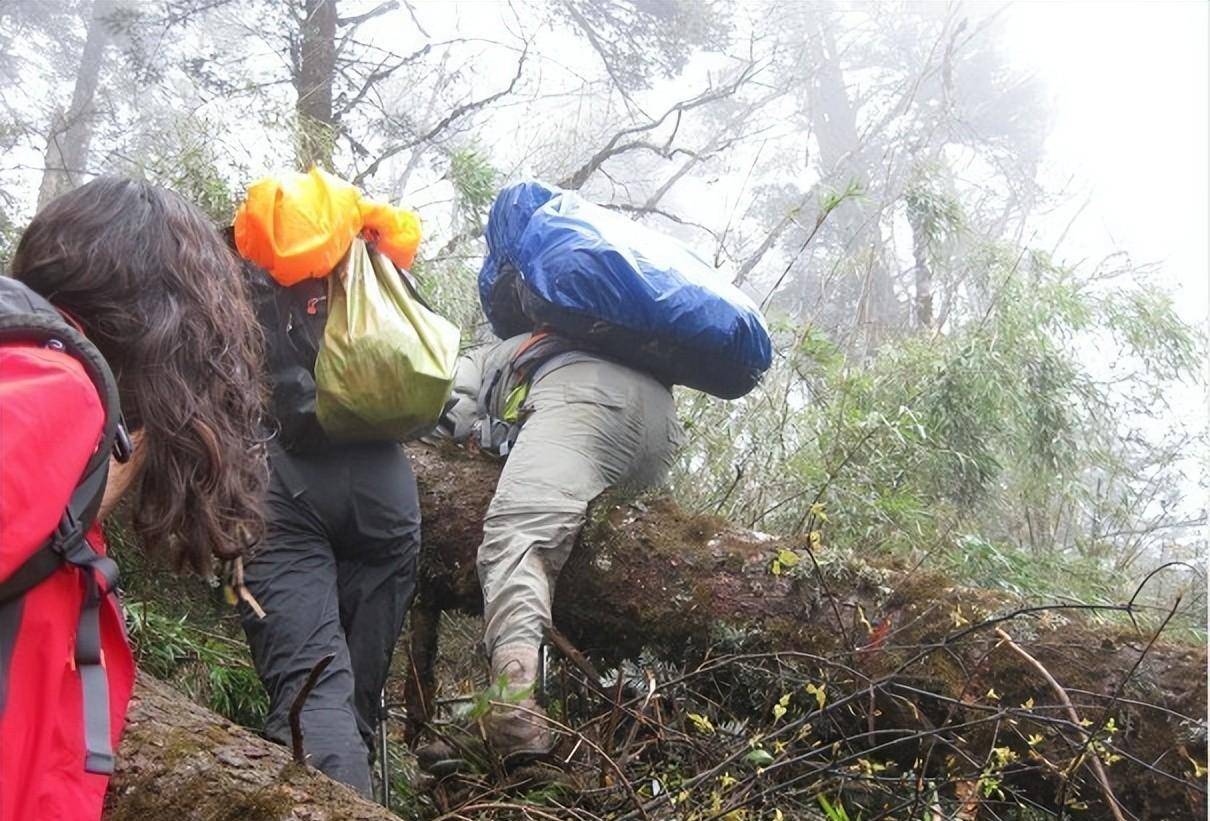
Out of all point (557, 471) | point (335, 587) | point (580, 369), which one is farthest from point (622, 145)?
point (335, 587)

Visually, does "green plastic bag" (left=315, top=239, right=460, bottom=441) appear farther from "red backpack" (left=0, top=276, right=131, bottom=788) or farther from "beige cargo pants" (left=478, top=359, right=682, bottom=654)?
"red backpack" (left=0, top=276, right=131, bottom=788)

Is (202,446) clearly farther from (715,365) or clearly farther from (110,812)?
(715,365)

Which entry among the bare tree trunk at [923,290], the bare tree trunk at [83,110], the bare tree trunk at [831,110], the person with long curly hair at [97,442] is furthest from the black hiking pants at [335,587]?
the bare tree trunk at [831,110]

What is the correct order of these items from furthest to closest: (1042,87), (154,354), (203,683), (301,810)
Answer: (1042,87)
(203,683)
(301,810)
(154,354)

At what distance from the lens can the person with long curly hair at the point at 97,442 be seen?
4.34 feet

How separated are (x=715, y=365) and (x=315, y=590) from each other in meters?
1.68

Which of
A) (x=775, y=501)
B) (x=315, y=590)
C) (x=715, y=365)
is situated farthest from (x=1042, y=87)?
(x=315, y=590)

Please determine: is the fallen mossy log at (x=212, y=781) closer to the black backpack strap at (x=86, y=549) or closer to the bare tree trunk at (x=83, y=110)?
the black backpack strap at (x=86, y=549)

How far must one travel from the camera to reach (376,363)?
2.81 m

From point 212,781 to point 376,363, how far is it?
1169 mm

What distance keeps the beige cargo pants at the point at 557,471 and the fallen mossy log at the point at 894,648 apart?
0.17 meters

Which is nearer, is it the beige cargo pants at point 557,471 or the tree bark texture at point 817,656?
the tree bark texture at point 817,656

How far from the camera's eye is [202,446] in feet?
6.09

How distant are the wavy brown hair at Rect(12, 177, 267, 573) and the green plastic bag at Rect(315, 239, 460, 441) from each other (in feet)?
2.55
